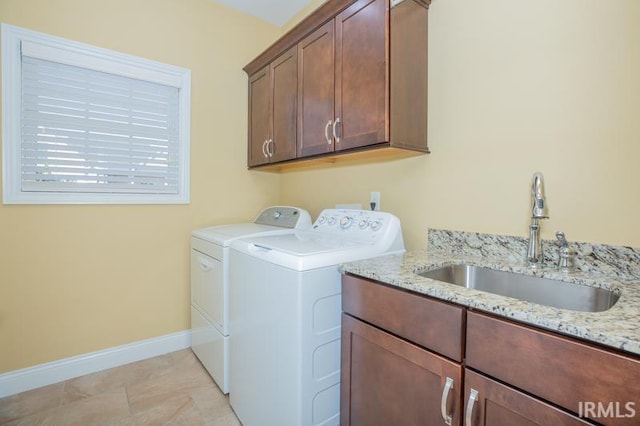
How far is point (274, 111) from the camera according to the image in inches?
86.4

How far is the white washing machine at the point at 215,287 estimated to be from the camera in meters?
1.72

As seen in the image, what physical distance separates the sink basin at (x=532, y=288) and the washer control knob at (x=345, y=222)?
605mm

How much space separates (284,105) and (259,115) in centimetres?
39

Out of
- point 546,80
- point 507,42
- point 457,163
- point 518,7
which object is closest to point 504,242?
point 457,163

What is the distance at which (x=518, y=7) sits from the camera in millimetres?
1275

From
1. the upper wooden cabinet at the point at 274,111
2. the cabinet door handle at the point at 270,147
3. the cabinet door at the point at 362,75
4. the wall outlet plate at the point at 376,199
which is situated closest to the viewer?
the cabinet door at the point at 362,75

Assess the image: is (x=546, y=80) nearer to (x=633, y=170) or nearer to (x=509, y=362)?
(x=633, y=170)

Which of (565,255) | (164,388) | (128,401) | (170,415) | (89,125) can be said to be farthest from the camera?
(89,125)

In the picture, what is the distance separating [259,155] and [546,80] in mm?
1822

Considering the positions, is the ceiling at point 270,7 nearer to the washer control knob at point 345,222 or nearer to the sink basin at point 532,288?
the washer control knob at point 345,222

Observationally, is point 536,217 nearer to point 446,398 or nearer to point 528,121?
point 528,121

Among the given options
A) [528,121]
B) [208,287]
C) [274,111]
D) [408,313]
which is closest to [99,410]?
[208,287]

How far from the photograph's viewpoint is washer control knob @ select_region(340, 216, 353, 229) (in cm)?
175

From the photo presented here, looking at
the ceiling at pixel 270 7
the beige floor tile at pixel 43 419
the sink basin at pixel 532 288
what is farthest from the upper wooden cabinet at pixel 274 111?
the beige floor tile at pixel 43 419
